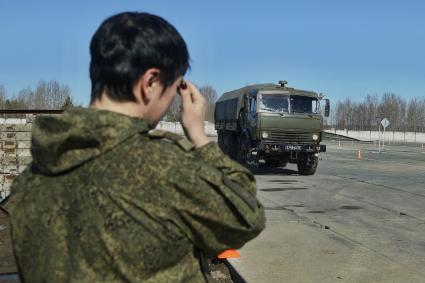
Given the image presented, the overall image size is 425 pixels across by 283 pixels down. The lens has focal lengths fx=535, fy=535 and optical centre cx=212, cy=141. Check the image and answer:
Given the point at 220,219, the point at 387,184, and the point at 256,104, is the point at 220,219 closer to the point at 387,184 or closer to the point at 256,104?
the point at 387,184

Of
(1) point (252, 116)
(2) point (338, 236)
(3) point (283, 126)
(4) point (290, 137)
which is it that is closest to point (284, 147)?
(4) point (290, 137)

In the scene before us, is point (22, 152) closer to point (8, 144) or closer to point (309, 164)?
point (8, 144)

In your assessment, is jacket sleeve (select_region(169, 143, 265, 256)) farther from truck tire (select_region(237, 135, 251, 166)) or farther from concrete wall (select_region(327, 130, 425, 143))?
concrete wall (select_region(327, 130, 425, 143))

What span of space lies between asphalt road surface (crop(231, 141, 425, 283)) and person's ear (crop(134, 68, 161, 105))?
3.89 meters

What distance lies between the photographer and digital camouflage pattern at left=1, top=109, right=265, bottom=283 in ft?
3.99

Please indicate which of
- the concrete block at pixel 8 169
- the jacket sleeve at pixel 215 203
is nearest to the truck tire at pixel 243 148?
the concrete block at pixel 8 169

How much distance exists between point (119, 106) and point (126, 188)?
9.4 inches

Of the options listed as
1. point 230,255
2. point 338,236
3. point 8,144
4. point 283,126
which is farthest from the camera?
point 283,126

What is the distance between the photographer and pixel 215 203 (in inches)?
49.3

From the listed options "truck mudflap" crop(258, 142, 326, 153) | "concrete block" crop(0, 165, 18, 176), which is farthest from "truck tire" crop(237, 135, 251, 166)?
"concrete block" crop(0, 165, 18, 176)

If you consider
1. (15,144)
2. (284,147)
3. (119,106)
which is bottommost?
(284,147)

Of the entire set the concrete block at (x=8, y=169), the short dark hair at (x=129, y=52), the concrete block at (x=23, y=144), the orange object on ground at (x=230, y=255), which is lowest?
the orange object on ground at (x=230, y=255)

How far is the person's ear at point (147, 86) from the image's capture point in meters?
1.33

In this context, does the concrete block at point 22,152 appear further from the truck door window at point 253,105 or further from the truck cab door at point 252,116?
the truck door window at point 253,105
